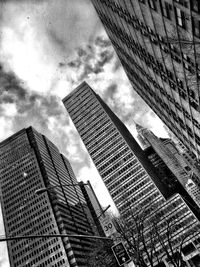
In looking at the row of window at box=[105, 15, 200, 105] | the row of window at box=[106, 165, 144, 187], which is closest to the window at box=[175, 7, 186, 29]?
the row of window at box=[105, 15, 200, 105]

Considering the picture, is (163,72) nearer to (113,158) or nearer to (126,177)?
(126,177)

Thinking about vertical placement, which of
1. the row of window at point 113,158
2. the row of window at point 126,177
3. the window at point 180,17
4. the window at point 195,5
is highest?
the row of window at point 113,158

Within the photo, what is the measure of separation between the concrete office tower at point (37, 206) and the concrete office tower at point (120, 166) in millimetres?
33830

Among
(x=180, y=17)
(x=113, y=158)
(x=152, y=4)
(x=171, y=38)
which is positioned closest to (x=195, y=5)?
(x=180, y=17)

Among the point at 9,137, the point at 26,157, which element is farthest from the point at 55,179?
the point at 9,137

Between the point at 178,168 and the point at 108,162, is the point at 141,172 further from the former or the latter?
the point at 178,168

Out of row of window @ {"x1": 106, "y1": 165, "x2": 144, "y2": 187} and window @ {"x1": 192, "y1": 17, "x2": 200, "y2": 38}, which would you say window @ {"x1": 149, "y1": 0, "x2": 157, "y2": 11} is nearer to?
window @ {"x1": 192, "y1": 17, "x2": 200, "y2": 38}

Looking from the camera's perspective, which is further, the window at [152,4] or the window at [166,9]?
the window at [152,4]

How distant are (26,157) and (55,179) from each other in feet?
85.5

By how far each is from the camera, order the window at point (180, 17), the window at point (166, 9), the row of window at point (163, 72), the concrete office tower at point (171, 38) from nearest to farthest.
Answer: the concrete office tower at point (171, 38)
the window at point (180, 17)
the window at point (166, 9)
the row of window at point (163, 72)

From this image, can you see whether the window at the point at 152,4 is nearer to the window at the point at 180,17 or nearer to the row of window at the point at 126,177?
the window at the point at 180,17

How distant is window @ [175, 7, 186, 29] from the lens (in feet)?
72.6

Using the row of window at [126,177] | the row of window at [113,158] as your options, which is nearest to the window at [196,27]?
the row of window at [126,177]

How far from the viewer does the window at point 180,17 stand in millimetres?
22125
